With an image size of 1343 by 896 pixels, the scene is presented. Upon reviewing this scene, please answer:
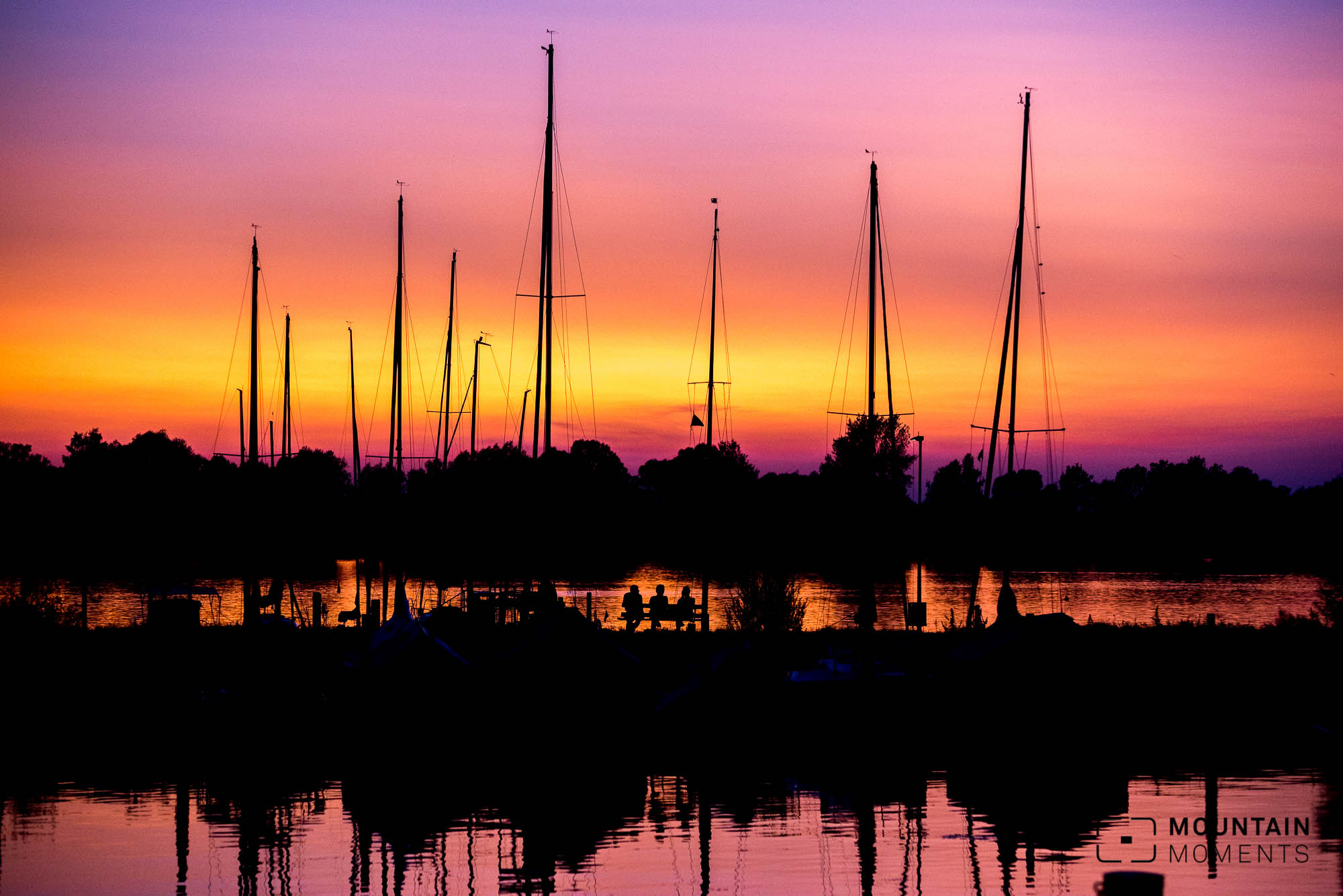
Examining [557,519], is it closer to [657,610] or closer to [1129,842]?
[657,610]

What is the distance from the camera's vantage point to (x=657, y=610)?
53438 millimetres

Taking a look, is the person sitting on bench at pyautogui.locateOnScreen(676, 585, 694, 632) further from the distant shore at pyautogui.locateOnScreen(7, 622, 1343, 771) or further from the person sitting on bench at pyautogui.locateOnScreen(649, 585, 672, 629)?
the distant shore at pyautogui.locateOnScreen(7, 622, 1343, 771)

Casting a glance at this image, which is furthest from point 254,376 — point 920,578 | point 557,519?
point 920,578

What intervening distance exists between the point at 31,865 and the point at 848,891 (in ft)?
49.8

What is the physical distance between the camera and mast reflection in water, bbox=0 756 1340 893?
925 inches

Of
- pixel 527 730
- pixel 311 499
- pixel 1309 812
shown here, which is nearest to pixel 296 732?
pixel 527 730

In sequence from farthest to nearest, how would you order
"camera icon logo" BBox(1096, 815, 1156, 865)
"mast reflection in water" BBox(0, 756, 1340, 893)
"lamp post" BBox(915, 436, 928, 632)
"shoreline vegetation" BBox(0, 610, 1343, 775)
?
"lamp post" BBox(915, 436, 928, 632), "shoreline vegetation" BBox(0, 610, 1343, 775), "camera icon logo" BBox(1096, 815, 1156, 865), "mast reflection in water" BBox(0, 756, 1340, 893)

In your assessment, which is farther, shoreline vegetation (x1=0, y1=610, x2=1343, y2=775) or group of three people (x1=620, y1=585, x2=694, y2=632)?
group of three people (x1=620, y1=585, x2=694, y2=632)

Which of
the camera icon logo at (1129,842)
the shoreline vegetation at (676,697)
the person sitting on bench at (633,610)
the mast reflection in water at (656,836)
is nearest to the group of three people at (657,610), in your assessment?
the person sitting on bench at (633,610)

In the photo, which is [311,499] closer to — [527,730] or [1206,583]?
[1206,583]

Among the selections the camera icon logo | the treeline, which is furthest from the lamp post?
the camera icon logo

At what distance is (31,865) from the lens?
81.1 ft

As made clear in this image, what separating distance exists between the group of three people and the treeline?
2.43m

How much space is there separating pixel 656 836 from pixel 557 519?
25.4 meters
